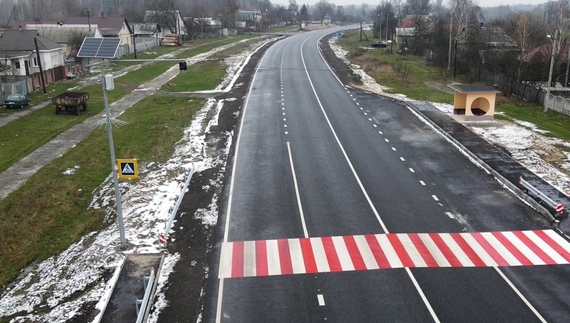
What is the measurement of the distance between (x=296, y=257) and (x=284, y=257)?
1.37 feet

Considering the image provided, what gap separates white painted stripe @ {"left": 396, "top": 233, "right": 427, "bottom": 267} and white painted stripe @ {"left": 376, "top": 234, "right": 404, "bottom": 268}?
49 cm

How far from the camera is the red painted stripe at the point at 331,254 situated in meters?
17.8

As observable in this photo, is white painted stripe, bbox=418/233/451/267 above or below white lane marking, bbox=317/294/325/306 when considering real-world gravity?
above

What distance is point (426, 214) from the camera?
2216 centimetres

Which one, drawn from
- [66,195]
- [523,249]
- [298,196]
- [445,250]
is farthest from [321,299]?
[66,195]

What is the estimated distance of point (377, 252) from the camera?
61.8ft

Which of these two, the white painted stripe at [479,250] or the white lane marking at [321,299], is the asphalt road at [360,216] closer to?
the white lane marking at [321,299]

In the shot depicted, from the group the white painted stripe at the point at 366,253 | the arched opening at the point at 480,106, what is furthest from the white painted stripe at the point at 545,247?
the arched opening at the point at 480,106

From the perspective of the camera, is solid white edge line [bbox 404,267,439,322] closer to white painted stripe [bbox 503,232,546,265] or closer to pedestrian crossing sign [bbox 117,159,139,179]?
white painted stripe [bbox 503,232,546,265]

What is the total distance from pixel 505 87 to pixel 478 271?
36500 mm

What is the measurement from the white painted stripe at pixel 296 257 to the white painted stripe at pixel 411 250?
12.4 feet

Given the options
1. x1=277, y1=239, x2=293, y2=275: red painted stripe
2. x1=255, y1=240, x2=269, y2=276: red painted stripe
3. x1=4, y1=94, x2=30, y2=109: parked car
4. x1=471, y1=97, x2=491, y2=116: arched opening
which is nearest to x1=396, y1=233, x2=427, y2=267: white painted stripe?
x1=277, y1=239, x2=293, y2=275: red painted stripe

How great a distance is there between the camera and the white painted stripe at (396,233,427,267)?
714 inches

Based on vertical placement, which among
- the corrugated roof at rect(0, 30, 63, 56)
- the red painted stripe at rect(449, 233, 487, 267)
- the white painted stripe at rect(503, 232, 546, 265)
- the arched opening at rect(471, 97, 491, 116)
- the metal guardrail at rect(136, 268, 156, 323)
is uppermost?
the corrugated roof at rect(0, 30, 63, 56)
